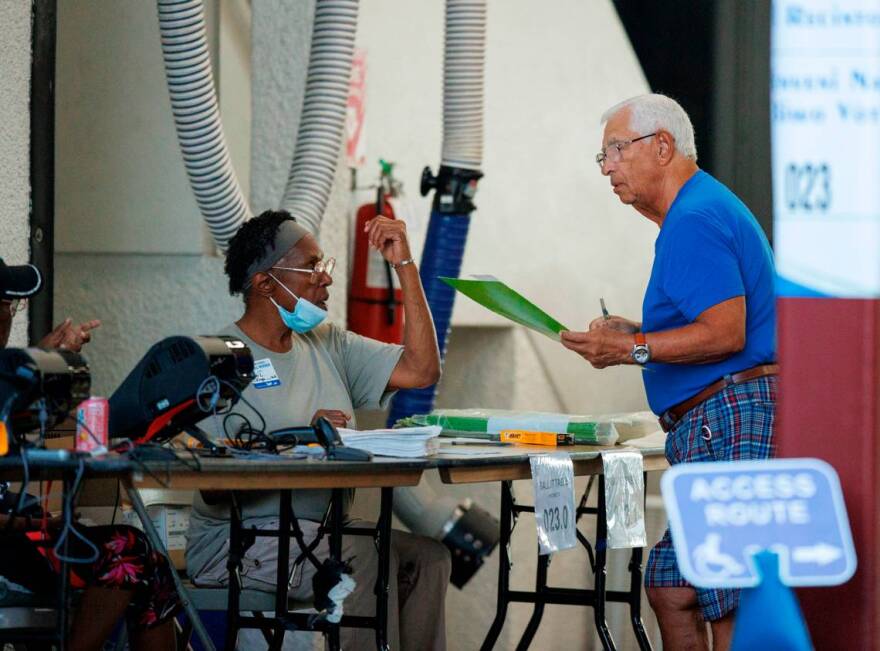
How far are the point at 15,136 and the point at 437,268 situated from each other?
179 cm

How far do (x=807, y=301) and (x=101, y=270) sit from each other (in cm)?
366

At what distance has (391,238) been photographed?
3.96 m

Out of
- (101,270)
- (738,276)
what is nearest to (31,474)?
(738,276)

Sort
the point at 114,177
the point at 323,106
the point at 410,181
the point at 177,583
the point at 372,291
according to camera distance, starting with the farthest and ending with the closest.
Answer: the point at 410,181 → the point at 372,291 → the point at 114,177 → the point at 323,106 → the point at 177,583

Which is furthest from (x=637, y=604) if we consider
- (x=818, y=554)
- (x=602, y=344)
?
(x=818, y=554)

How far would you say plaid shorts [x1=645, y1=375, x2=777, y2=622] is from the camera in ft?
10.5

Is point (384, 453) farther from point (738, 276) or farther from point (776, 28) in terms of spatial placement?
point (776, 28)

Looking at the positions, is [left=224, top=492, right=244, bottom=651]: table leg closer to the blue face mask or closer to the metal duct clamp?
the blue face mask

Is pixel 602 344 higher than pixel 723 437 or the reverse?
higher

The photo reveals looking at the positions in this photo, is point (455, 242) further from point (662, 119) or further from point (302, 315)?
point (662, 119)

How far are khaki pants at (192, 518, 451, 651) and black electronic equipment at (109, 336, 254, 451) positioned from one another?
2.02 feet

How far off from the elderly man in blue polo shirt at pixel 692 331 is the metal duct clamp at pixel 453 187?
1.73 meters

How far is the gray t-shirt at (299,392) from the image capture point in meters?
3.52

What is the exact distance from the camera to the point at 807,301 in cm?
204
